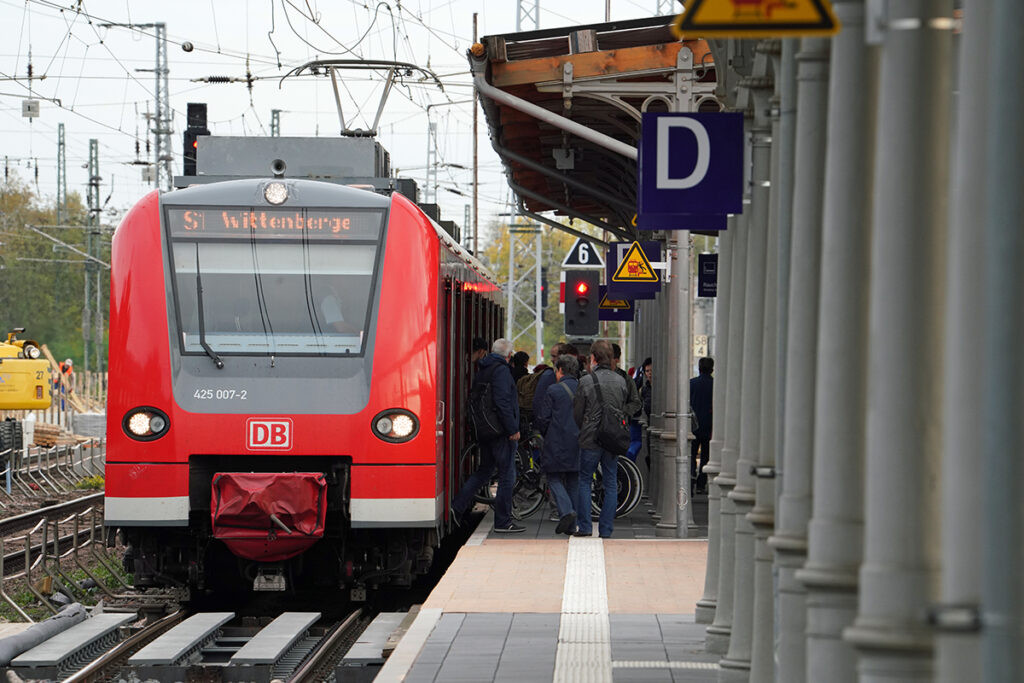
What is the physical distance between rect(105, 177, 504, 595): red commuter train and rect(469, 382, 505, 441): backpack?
2.45 metres

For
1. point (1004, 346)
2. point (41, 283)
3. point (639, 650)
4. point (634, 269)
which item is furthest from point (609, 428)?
point (41, 283)

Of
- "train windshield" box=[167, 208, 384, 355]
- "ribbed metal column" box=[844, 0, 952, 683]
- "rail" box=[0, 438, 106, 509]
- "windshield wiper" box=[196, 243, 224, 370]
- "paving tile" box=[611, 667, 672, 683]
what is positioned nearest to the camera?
"ribbed metal column" box=[844, 0, 952, 683]

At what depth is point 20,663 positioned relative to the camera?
32.0 ft

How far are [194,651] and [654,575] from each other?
11.2 feet

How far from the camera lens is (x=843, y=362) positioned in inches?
174

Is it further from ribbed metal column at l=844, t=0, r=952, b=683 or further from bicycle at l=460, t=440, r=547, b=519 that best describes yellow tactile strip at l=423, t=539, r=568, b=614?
ribbed metal column at l=844, t=0, r=952, b=683

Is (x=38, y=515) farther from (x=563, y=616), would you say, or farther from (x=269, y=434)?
(x=563, y=616)

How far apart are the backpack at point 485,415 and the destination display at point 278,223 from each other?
10.3 ft

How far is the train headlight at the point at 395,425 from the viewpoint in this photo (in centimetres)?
1123

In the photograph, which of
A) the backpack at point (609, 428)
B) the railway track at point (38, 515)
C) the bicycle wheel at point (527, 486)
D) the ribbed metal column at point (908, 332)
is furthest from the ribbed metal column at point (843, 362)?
the railway track at point (38, 515)

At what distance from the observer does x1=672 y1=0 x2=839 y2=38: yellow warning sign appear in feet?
13.3

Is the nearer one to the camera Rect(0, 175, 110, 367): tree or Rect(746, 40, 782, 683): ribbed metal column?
Rect(746, 40, 782, 683): ribbed metal column

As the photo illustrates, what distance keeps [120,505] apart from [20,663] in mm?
1653

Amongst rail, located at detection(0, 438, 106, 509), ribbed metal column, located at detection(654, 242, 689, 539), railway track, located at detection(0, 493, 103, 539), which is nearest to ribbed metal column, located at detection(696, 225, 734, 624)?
ribbed metal column, located at detection(654, 242, 689, 539)
